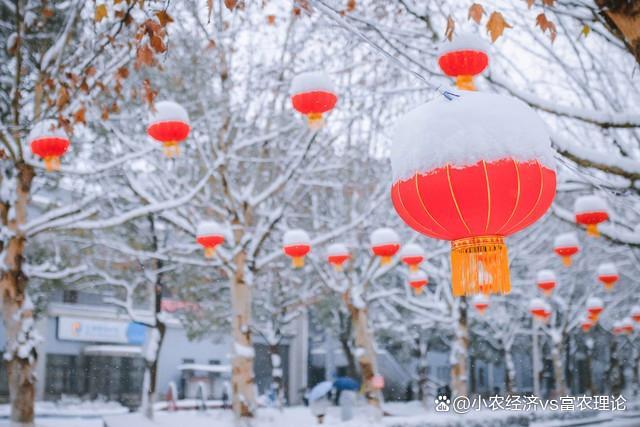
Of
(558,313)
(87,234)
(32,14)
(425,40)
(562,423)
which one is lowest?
(562,423)

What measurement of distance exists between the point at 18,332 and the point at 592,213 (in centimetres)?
833

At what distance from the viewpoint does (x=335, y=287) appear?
16.6m

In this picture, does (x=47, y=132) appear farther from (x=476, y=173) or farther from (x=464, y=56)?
(x=476, y=173)

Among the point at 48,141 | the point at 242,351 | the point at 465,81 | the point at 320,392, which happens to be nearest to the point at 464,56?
the point at 465,81

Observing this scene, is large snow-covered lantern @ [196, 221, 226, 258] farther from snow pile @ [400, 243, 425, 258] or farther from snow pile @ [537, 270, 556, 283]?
Result: snow pile @ [537, 270, 556, 283]

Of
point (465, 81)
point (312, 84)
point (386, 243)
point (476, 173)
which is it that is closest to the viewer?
point (476, 173)

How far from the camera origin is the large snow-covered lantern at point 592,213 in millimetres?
8156

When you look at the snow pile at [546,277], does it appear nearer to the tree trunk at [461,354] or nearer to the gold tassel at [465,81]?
the tree trunk at [461,354]

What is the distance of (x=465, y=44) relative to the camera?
17.5 ft

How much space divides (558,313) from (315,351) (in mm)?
15368

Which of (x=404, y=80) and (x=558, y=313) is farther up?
(x=404, y=80)

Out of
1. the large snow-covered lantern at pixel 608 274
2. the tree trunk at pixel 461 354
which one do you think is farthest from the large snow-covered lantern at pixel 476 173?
the tree trunk at pixel 461 354

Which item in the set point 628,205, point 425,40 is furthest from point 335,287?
point 628,205

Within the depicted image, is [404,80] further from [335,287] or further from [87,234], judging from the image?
[87,234]
